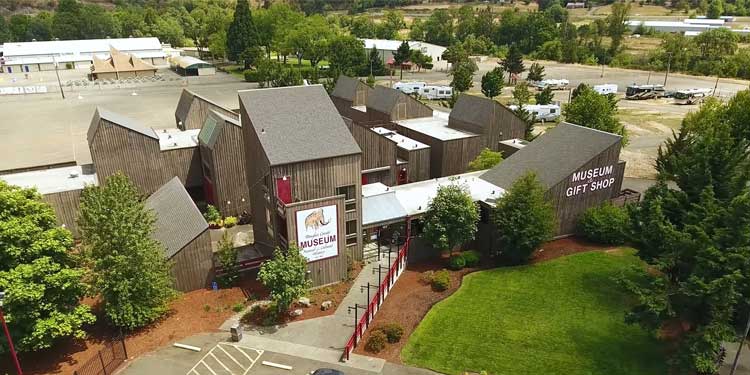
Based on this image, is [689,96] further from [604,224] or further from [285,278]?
[285,278]

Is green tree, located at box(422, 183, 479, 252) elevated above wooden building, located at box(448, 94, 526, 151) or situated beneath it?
situated beneath

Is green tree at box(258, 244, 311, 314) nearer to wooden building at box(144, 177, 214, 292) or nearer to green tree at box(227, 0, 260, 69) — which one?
wooden building at box(144, 177, 214, 292)

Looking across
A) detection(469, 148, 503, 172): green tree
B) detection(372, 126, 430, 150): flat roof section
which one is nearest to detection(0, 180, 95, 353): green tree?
detection(372, 126, 430, 150): flat roof section

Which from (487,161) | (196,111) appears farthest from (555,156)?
(196,111)

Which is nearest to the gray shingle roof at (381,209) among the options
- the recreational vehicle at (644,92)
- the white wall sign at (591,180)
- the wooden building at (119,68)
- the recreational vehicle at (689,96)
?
the white wall sign at (591,180)

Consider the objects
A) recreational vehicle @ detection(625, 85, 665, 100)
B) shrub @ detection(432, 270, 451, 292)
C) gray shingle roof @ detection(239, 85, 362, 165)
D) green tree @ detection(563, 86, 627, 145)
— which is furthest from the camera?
recreational vehicle @ detection(625, 85, 665, 100)
